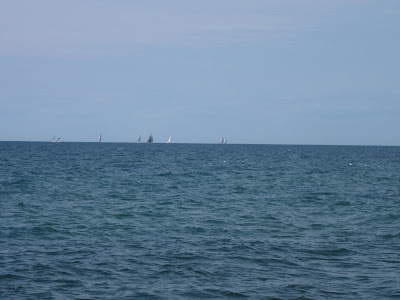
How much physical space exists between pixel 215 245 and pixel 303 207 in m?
16.0

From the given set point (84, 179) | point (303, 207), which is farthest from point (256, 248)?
point (84, 179)

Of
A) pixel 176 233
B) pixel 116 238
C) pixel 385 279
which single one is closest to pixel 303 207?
pixel 176 233

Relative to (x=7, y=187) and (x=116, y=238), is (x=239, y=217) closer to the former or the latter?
(x=116, y=238)

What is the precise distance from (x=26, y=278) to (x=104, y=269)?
8.79ft

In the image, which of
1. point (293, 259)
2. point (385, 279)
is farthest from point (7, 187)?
point (385, 279)

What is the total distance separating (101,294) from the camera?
54.0 ft

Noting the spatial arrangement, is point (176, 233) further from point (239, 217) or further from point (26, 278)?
point (26, 278)

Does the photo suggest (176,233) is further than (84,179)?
No

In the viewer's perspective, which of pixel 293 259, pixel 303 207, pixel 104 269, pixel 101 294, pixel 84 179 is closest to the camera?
pixel 101 294

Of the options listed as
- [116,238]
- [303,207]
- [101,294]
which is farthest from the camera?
[303,207]

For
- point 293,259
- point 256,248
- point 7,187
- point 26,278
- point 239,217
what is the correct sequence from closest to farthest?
1. point 26,278
2. point 293,259
3. point 256,248
4. point 239,217
5. point 7,187

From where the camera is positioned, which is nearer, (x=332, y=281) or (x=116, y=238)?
(x=332, y=281)

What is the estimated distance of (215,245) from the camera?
23625 mm

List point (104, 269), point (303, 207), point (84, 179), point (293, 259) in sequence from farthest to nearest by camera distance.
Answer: point (84, 179) → point (303, 207) → point (293, 259) → point (104, 269)
